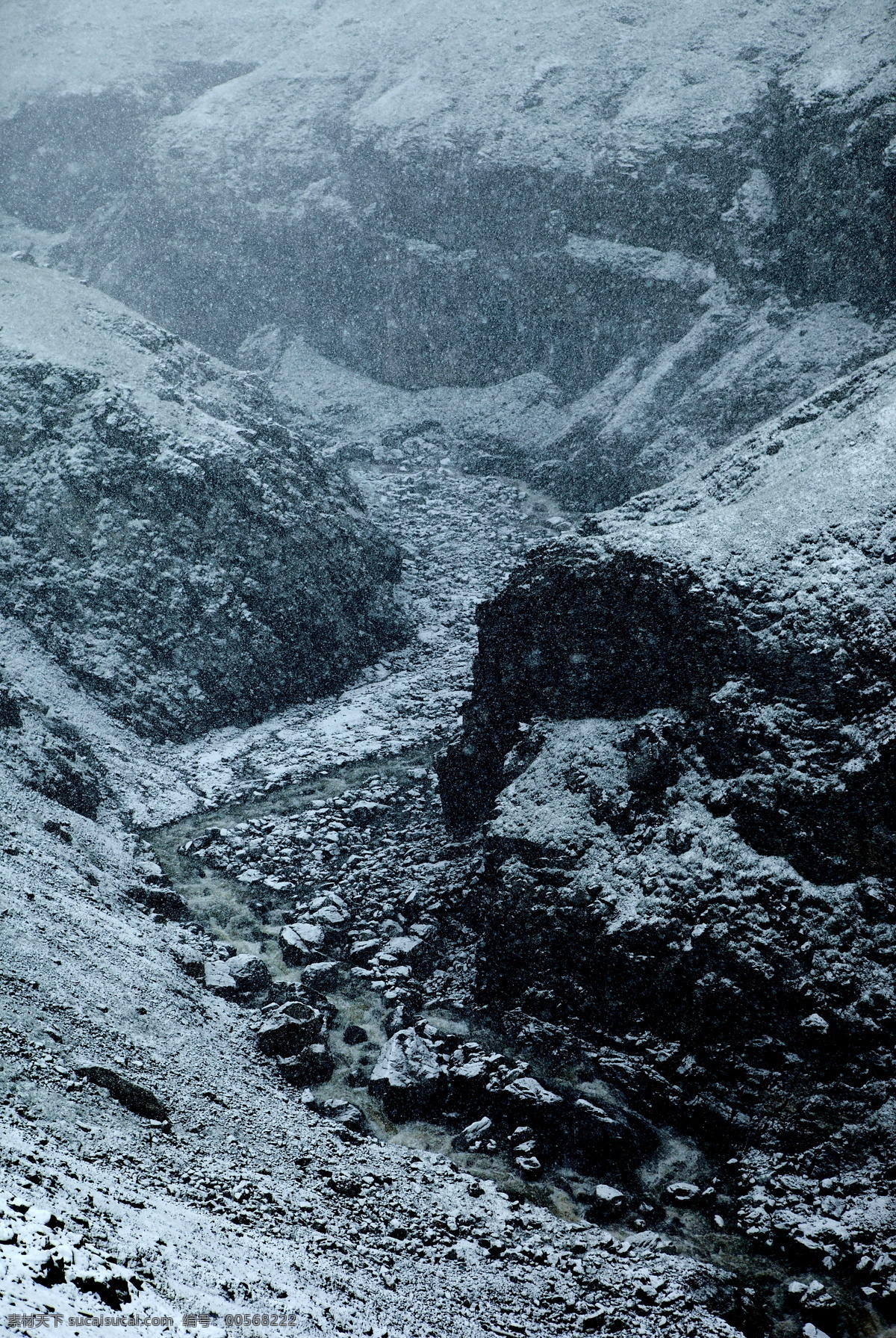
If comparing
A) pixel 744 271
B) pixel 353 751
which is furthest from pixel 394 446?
pixel 353 751

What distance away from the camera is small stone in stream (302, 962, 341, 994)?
43.3ft

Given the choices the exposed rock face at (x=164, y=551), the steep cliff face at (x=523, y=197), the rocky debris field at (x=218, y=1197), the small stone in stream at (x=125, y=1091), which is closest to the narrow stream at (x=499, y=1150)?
the rocky debris field at (x=218, y=1197)

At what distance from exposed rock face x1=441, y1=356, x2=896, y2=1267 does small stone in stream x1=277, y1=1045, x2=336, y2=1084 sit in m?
2.48

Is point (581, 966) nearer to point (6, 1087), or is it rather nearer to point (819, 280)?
point (6, 1087)

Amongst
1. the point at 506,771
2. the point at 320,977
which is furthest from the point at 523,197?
the point at 320,977

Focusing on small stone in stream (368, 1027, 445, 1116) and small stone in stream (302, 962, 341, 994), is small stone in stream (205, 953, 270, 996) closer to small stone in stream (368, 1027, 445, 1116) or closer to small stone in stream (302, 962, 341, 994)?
small stone in stream (302, 962, 341, 994)

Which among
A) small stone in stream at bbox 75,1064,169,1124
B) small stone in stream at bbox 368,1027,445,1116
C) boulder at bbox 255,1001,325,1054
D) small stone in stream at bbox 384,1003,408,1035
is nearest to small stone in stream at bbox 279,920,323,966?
boulder at bbox 255,1001,325,1054

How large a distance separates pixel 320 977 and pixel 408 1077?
2.46m

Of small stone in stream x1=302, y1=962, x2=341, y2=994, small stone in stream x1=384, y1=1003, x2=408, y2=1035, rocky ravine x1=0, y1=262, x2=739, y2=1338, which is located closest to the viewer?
rocky ravine x1=0, y1=262, x2=739, y2=1338

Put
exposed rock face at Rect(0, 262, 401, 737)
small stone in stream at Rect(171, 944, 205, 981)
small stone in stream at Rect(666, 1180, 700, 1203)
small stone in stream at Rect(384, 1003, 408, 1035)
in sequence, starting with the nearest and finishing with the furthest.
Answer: small stone in stream at Rect(666, 1180, 700, 1203), small stone in stream at Rect(384, 1003, 408, 1035), small stone in stream at Rect(171, 944, 205, 981), exposed rock face at Rect(0, 262, 401, 737)

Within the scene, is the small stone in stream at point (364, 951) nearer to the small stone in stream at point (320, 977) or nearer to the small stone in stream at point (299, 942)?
the small stone in stream at point (320, 977)

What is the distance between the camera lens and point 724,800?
480 inches

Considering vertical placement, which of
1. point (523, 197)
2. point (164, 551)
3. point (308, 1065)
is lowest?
point (308, 1065)

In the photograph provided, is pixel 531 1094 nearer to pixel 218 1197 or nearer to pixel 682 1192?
pixel 682 1192
